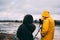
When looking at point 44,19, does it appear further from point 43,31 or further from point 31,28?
point 31,28

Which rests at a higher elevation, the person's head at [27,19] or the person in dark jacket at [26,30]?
the person's head at [27,19]

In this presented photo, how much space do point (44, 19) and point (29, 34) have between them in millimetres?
1127

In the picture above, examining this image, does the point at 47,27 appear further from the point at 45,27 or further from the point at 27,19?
the point at 27,19

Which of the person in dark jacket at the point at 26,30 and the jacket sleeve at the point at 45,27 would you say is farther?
the jacket sleeve at the point at 45,27

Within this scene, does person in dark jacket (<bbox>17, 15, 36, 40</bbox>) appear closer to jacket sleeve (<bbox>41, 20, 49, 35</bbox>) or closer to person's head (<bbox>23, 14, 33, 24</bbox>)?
person's head (<bbox>23, 14, 33, 24</bbox>)

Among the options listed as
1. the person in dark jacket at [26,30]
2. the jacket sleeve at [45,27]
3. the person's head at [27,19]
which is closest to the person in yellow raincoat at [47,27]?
the jacket sleeve at [45,27]

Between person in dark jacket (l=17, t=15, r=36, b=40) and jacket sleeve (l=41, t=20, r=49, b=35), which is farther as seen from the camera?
jacket sleeve (l=41, t=20, r=49, b=35)

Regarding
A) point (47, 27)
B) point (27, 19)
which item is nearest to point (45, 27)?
point (47, 27)

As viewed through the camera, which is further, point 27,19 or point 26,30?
point 26,30

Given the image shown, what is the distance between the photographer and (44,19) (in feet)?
31.8

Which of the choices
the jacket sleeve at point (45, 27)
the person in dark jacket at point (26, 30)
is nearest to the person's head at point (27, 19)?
the person in dark jacket at point (26, 30)

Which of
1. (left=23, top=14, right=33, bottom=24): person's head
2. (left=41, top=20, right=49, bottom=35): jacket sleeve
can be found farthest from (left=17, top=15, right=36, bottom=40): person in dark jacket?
(left=41, top=20, right=49, bottom=35): jacket sleeve

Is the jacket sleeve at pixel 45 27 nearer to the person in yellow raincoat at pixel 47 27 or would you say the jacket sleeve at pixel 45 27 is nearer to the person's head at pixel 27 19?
the person in yellow raincoat at pixel 47 27

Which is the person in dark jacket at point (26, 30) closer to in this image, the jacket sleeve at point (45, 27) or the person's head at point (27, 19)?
the person's head at point (27, 19)
